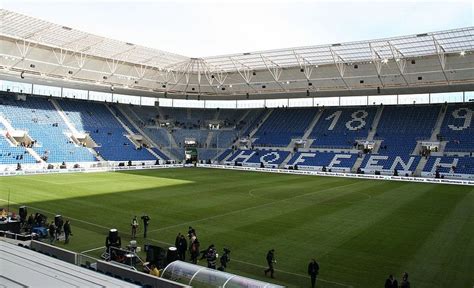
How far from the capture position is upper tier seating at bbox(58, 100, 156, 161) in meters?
55.2

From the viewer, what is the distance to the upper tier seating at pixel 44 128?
47.9m

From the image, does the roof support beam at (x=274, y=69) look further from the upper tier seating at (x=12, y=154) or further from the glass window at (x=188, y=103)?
the upper tier seating at (x=12, y=154)

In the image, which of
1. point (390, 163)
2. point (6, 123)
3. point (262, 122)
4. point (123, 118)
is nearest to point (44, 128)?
point (6, 123)

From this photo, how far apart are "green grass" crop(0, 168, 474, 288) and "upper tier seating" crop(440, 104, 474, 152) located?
683 inches

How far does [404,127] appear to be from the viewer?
55750 millimetres

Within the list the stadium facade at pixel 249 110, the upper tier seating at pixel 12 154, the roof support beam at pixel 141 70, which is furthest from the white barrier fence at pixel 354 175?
the upper tier seating at pixel 12 154

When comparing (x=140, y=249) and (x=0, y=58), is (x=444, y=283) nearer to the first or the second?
(x=140, y=249)

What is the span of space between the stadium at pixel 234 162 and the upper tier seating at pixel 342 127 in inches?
15.3

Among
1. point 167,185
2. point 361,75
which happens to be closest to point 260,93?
point 361,75

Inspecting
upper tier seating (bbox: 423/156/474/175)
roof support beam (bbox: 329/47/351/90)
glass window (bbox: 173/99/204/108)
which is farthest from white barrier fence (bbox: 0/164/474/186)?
glass window (bbox: 173/99/204/108)

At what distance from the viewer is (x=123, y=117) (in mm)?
65188

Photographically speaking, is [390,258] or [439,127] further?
[439,127]

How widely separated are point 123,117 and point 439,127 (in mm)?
51123

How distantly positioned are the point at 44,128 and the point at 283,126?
38.2 meters
